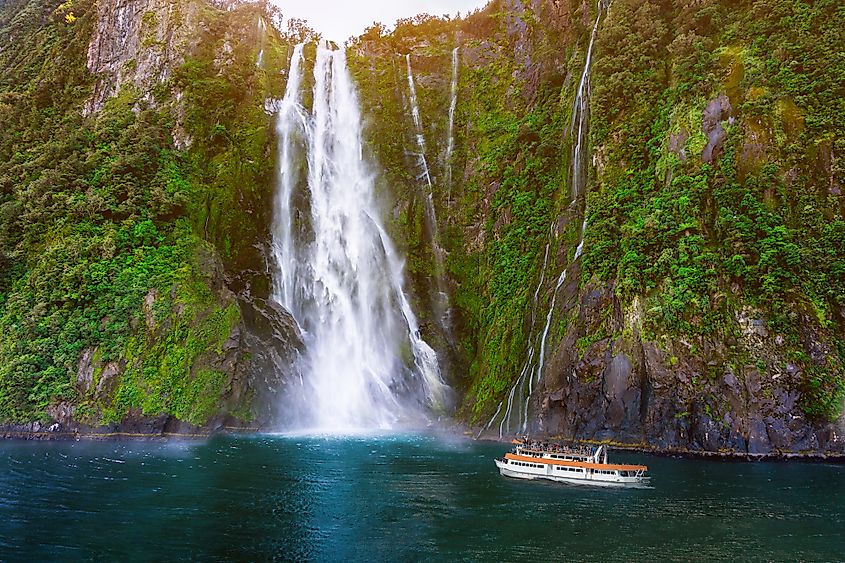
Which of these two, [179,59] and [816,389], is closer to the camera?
[816,389]

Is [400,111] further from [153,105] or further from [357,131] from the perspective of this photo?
[153,105]

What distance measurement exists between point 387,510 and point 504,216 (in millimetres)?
29103

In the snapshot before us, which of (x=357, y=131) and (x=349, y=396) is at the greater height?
(x=357, y=131)

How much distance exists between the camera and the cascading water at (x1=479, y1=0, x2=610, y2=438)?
3666cm

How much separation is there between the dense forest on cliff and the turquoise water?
6069 millimetres

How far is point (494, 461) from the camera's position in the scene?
2959cm

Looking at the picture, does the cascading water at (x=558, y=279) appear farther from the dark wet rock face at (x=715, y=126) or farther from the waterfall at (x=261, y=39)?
the waterfall at (x=261, y=39)

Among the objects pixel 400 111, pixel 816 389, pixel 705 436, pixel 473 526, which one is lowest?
pixel 473 526

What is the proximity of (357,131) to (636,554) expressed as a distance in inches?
1618

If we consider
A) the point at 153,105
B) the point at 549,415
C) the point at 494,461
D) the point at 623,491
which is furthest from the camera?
the point at 153,105

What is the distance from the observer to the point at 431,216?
49.4 metres

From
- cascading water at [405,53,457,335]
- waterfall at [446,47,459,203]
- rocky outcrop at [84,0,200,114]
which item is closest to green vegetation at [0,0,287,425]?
rocky outcrop at [84,0,200,114]

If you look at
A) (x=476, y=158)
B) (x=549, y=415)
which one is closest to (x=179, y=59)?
(x=476, y=158)

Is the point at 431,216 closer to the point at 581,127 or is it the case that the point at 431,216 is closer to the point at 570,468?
the point at 581,127
